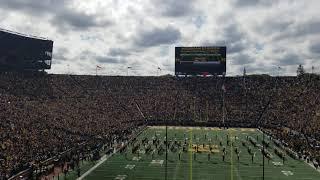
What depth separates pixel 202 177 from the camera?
31.6 metres

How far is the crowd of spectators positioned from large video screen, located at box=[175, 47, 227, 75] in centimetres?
435

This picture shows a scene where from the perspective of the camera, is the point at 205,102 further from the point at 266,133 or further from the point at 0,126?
the point at 0,126

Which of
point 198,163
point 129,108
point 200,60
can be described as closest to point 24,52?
point 129,108

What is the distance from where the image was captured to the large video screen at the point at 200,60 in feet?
258

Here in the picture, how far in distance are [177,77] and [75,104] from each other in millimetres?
27372

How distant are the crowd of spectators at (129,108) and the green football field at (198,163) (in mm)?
3810

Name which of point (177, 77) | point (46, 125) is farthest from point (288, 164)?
point (177, 77)

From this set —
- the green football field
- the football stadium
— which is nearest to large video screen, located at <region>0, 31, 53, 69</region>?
the football stadium

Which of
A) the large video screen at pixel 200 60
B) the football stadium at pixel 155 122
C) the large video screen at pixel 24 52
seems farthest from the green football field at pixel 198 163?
the large video screen at pixel 24 52

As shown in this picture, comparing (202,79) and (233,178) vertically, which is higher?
(202,79)

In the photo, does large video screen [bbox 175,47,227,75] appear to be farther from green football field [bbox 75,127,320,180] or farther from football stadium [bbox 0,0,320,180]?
green football field [bbox 75,127,320,180]

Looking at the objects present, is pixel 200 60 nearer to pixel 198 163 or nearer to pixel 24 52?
pixel 24 52

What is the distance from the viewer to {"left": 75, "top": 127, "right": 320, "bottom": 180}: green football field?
1275 inches

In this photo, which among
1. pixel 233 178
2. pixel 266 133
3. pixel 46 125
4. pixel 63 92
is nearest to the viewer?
pixel 233 178
